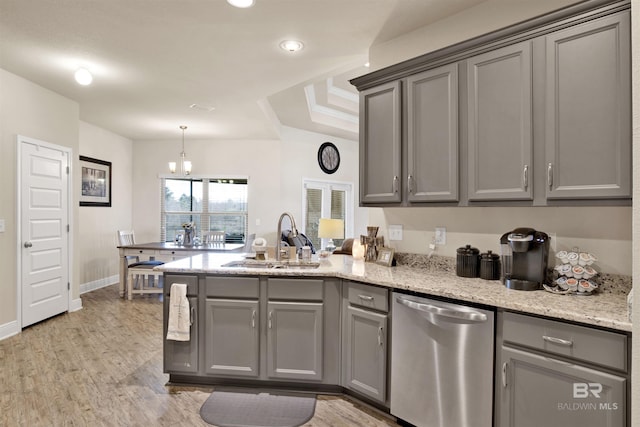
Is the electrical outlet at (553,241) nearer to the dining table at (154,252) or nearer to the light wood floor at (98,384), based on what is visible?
the light wood floor at (98,384)

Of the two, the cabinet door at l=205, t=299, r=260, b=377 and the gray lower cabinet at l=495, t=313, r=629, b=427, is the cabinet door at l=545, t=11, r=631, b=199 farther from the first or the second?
the cabinet door at l=205, t=299, r=260, b=377

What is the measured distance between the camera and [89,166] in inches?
227

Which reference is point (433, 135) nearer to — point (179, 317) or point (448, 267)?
point (448, 267)

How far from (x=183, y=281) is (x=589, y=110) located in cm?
262

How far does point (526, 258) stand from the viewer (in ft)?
6.76

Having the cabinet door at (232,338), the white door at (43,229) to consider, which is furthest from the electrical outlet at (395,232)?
the white door at (43,229)

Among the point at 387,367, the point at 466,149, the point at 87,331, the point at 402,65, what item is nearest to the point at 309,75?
the point at 402,65

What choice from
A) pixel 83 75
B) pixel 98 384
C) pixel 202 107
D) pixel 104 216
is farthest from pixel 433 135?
pixel 104 216

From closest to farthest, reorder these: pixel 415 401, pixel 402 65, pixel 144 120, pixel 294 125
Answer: pixel 415 401 → pixel 402 65 → pixel 144 120 → pixel 294 125

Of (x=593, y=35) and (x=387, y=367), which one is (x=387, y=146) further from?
(x=387, y=367)

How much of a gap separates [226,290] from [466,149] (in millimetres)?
1831

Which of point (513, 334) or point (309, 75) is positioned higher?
point (309, 75)

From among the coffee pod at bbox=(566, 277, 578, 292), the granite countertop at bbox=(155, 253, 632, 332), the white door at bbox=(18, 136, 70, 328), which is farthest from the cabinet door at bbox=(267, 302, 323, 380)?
the white door at bbox=(18, 136, 70, 328)

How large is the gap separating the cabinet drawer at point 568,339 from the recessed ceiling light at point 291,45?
2.51 meters
